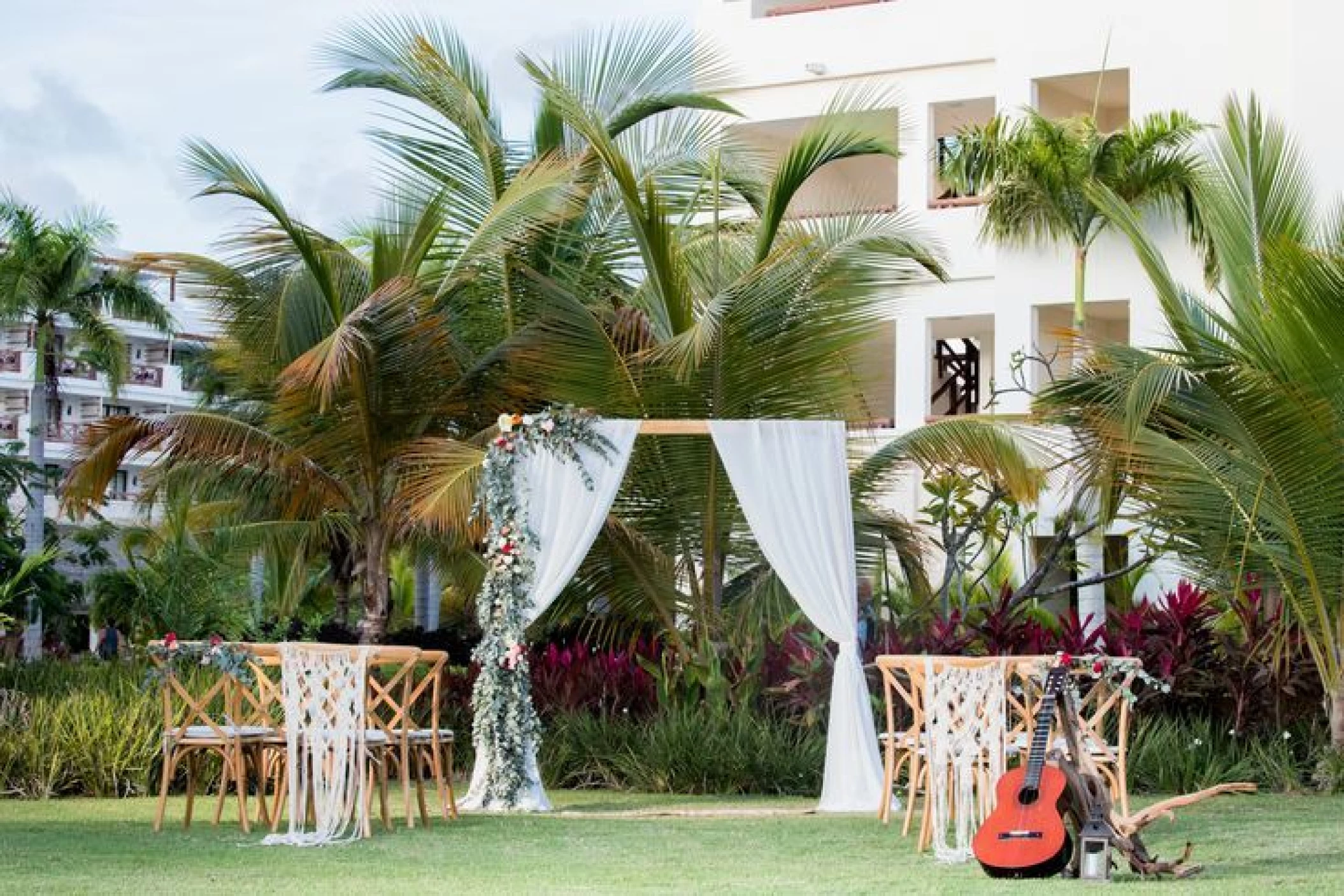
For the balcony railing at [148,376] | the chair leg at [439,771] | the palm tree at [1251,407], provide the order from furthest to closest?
the balcony railing at [148,376]
the palm tree at [1251,407]
the chair leg at [439,771]

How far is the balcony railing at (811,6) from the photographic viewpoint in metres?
26.2

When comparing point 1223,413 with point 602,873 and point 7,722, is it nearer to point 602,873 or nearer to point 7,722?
point 602,873

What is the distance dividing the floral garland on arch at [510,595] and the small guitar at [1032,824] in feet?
14.3

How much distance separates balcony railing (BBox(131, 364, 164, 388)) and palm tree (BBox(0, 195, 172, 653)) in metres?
30.2

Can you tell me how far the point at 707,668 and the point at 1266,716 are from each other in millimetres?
3633

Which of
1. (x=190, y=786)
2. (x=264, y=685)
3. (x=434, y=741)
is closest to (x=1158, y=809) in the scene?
(x=434, y=741)

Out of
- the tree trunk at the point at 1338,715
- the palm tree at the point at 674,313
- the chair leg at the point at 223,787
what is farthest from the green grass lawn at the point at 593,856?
the palm tree at the point at 674,313

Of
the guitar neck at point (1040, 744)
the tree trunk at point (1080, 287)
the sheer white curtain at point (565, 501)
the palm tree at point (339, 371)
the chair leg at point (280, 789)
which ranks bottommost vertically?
the chair leg at point (280, 789)

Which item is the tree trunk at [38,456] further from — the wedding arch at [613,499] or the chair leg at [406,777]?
the chair leg at [406,777]

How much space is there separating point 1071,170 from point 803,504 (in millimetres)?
11033

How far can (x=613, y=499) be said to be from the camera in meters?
12.5

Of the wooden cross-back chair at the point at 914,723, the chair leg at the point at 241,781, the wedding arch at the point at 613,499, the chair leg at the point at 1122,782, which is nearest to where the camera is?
the wooden cross-back chair at the point at 914,723

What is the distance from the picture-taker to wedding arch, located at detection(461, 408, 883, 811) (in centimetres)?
1221

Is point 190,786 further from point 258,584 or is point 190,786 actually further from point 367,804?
point 258,584
